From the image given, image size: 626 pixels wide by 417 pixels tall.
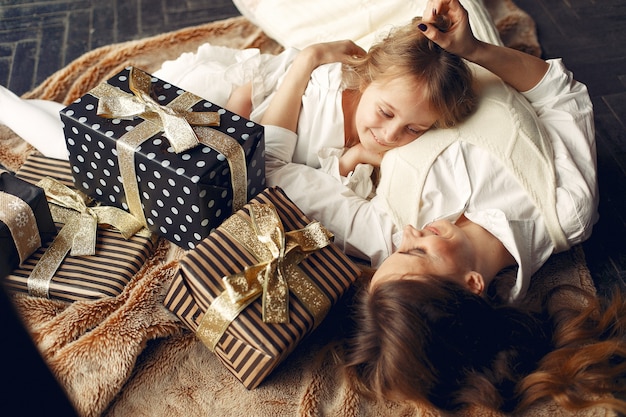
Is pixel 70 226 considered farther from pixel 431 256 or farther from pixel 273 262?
pixel 431 256

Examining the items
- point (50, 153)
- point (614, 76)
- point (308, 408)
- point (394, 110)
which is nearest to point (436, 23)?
point (394, 110)

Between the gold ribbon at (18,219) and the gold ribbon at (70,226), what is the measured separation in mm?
72

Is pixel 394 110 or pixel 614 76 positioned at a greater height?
pixel 394 110

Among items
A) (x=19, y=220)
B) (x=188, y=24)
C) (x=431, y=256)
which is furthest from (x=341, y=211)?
(x=188, y=24)

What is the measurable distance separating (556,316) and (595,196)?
357 mm

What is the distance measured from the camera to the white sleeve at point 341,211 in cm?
161

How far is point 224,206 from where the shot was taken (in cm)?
154

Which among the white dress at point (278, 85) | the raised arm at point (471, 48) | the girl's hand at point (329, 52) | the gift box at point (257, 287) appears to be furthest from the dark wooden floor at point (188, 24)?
the gift box at point (257, 287)

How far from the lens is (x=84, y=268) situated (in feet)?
5.12

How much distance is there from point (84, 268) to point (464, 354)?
3.14ft

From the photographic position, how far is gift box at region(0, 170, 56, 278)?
1.47 metres

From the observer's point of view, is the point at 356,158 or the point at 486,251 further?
the point at 356,158

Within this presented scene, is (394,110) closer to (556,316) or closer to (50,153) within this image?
(556,316)

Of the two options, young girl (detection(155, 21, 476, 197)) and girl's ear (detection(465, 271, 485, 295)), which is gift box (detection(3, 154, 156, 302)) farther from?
girl's ear (detection(465, 271, 485, 295))
